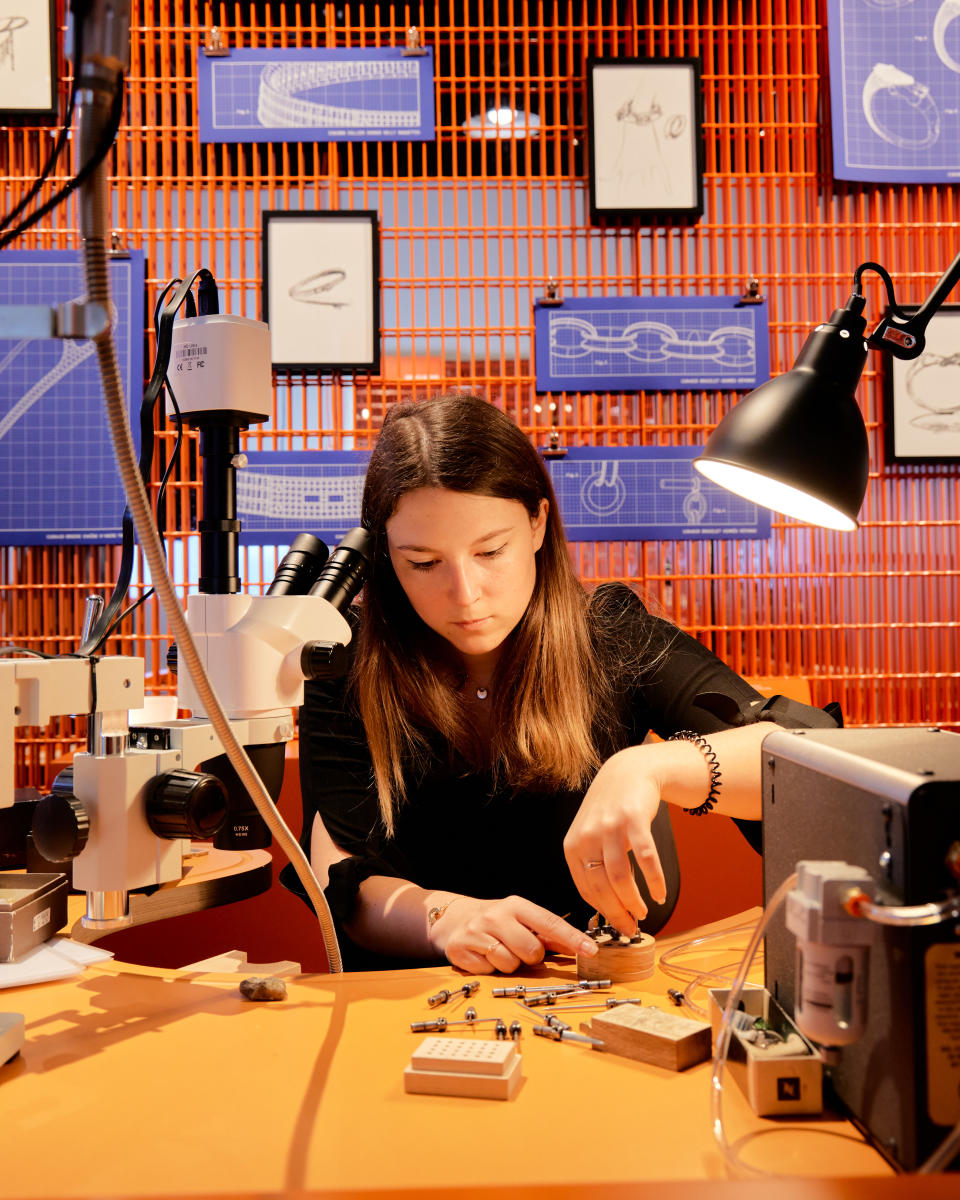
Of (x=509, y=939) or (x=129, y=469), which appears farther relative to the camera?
(x=509, y=939)

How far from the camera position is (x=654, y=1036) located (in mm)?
692

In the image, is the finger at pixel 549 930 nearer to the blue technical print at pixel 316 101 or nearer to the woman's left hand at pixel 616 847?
the woman's left hand at pixel 616 847

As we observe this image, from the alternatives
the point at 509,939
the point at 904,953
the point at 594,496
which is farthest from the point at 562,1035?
the point at 594,496

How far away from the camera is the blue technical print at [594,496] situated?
8.11ft

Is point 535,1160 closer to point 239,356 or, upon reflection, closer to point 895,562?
point 239,356

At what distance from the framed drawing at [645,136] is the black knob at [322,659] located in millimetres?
1995

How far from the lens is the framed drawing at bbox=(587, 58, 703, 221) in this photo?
247cm

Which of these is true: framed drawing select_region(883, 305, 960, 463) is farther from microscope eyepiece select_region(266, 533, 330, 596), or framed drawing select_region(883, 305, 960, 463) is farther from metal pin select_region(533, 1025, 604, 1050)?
metal pin select_region(533, 1025, 604, 1050)

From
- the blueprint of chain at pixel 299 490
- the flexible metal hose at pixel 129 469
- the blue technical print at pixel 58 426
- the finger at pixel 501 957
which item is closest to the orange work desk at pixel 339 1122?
the finger at pixel 501 957

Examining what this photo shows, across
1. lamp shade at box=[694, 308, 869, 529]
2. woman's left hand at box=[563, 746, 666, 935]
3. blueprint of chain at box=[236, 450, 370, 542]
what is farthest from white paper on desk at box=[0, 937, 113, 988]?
blueprint of chain at box=[236, 450, 370, 542]

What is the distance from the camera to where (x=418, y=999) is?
858 millimetres

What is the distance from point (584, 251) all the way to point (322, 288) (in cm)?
70

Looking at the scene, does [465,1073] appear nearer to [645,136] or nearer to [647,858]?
[647,858]

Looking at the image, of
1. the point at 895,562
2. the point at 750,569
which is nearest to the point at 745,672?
the point at 750,569
